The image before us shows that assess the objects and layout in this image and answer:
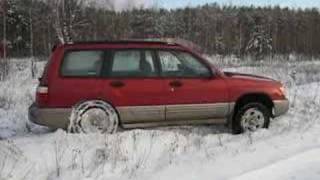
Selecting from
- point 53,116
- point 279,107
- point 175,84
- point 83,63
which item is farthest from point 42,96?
point 279,107

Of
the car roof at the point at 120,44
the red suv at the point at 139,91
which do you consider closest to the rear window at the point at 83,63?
the red suv at the point at 139,91

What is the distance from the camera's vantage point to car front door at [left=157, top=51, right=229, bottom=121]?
11031 mm

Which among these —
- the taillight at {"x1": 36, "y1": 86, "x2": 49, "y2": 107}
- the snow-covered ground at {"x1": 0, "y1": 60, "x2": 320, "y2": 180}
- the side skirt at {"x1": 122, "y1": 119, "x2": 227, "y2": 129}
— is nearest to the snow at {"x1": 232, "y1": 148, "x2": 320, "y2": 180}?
the snow-covered ground at {"x1": 0, "y1": 60, "x2": 320, "y2": 180}

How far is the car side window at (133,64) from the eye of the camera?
10969 mm

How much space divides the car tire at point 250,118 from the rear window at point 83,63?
2540 mm

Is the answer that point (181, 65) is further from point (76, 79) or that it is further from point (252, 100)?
point (76, 79)

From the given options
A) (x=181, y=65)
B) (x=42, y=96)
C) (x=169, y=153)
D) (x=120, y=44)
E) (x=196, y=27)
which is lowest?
(x=169, y=153)

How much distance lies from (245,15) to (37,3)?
16.8 m

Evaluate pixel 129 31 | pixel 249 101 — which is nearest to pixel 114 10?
pixel 129 31

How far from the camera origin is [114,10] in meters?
47.2

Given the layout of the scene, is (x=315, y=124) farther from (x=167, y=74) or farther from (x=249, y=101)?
(x=167, y=74)

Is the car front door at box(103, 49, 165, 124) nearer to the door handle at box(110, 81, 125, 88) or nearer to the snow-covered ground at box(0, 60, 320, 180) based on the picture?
the door handle at box(110, 81, 125, 88)

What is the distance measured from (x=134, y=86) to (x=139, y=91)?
12 cm

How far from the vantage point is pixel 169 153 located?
948 centimetres
